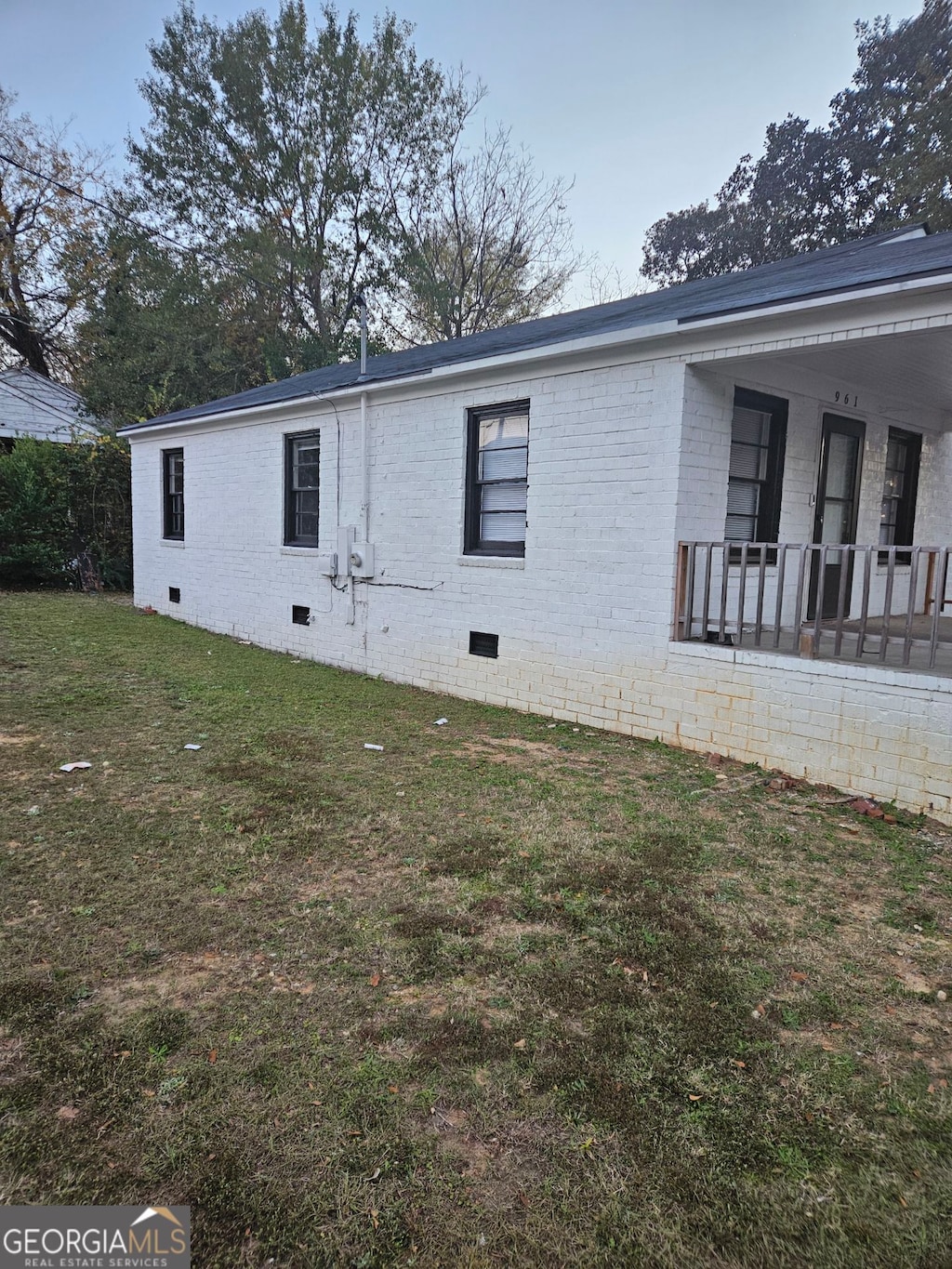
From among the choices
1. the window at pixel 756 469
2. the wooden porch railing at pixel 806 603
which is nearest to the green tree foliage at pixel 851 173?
the wooden porch railing at pixel 806 603

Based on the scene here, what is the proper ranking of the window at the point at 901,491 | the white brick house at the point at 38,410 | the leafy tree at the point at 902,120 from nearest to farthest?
the window at the point at 901,491, the leafy tree at the point at 902,120, the white brick house at the point at 38,410

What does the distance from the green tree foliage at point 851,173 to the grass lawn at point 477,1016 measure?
69.3 ft

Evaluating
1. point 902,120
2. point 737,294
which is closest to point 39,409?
point 737,294

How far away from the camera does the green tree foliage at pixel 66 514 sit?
549 inches

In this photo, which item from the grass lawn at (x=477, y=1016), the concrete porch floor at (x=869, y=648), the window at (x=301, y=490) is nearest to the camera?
the grass lawn at (x=477, y=1016)

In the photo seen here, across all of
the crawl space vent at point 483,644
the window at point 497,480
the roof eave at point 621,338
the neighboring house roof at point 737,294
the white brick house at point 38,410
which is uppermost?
the white brick house at point 38,410

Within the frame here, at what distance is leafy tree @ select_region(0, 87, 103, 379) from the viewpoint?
2142cm

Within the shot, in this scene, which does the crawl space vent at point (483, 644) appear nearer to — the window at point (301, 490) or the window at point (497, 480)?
the window at point (497, 480)

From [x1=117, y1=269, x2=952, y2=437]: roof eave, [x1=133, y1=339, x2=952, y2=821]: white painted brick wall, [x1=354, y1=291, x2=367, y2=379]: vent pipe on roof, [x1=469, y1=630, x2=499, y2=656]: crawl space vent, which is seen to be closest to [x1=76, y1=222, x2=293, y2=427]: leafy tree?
[x1=354, y1=291, x2=367, y2=379]: vent pipe on roof

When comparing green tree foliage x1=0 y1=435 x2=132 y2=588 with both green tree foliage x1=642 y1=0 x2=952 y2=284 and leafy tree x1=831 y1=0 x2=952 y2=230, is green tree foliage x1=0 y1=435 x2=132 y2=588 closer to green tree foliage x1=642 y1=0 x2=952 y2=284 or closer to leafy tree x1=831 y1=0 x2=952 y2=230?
green tree foliage x1=642 y1=0 x2=952 y2=284

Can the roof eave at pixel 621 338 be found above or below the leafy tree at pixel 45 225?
below

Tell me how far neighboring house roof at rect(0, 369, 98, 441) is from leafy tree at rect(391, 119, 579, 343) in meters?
10.1

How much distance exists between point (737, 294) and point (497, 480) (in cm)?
256

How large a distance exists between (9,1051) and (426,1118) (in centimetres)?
126
